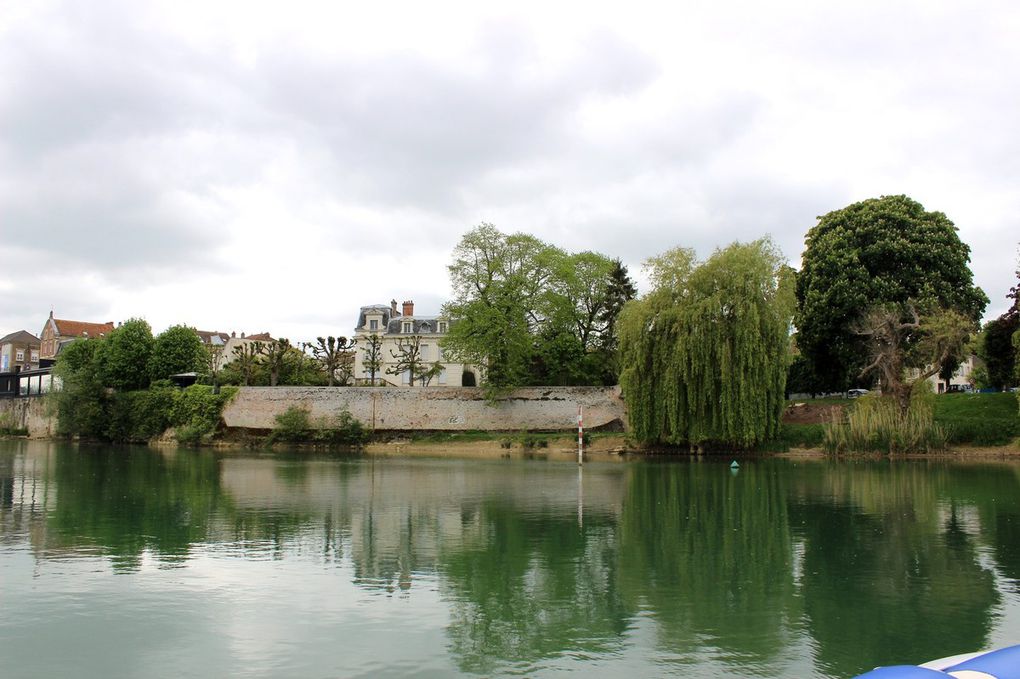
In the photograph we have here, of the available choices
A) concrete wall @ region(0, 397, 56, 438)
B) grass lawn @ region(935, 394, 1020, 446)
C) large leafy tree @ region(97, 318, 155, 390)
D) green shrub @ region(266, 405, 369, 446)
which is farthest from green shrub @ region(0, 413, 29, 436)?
grass lawn @ region(935, 394, 1020, 446)

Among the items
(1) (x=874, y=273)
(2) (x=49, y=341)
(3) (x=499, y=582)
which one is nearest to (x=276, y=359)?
(1) (x=874, y=273)

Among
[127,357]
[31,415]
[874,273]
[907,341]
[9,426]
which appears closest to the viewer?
[907,341]

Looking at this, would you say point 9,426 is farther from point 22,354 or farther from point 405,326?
point 22,354

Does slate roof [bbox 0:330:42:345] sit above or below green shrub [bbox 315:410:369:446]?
above

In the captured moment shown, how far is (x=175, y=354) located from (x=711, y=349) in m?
40.2

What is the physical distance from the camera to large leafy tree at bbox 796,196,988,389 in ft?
141

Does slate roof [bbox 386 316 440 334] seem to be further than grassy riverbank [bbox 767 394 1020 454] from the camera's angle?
Yes

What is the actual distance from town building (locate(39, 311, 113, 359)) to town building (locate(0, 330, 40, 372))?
6.62 meters

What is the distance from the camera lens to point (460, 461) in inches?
1593

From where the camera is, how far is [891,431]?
124 feet

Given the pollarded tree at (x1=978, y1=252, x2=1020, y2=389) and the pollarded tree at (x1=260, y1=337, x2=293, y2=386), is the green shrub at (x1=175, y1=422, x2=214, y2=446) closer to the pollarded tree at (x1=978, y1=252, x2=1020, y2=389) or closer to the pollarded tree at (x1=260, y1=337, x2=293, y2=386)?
the pollarded tree at (x1=260, y1=337, x2=293, y2=386)

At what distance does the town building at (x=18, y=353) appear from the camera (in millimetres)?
111750

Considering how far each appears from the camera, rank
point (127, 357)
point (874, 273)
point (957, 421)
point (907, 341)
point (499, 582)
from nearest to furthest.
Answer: point (499, 582) < point (957, 421) < point (907, 341) < point (874, 273) < point (127, 357)

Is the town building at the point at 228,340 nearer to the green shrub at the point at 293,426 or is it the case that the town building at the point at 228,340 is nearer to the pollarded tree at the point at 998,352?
the green shrub at the point at 293,426
